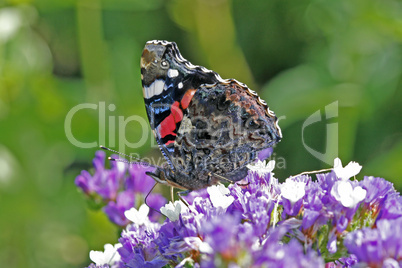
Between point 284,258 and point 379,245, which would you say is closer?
point 284,258

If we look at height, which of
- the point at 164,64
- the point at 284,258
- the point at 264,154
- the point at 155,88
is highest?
the point at 164,64

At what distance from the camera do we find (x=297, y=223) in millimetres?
2404

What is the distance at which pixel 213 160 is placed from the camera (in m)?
3.55

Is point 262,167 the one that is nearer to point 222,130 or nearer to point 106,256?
point 222,130

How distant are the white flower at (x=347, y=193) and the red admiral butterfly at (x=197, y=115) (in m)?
1.00

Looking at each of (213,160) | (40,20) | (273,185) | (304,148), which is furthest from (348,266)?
(40,20)

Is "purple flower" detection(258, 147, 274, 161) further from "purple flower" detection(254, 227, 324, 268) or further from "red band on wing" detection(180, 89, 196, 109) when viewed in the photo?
"purple flower" detection(254, 227, 324, 268)

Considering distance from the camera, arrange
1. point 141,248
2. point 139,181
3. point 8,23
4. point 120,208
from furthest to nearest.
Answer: point 8,23, point 139,181, point 120,208, point 141,248

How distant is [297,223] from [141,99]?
148 inches

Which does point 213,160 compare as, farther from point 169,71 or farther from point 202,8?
point 202,8

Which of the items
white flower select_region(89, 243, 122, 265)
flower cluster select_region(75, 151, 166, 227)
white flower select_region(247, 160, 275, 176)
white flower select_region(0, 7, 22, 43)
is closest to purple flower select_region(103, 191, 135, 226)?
flower cluster select_region(75, 151, 166, 227)

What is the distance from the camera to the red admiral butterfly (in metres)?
3.49

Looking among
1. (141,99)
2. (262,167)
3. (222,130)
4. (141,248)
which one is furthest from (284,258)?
(141,99)

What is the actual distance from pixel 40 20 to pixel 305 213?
5.08 m
